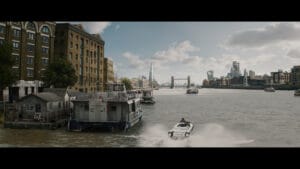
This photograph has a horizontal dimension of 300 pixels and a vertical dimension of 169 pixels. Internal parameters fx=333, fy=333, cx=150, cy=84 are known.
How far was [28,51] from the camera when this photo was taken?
77625 millimetres

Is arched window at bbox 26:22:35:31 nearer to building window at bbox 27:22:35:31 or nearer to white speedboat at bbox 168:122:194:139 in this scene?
building window at bbox 27:22:35:31

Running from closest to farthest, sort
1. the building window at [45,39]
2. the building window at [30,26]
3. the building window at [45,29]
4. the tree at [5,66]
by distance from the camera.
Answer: the tree at [5,66], the building window at [30,26], the building window at [45,29], the building window at [45,39]

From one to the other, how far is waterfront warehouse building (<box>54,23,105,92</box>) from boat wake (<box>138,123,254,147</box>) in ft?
151

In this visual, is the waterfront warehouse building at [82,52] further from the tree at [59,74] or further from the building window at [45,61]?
the tree at [59,74]

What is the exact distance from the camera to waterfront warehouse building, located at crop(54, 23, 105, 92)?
89938mm

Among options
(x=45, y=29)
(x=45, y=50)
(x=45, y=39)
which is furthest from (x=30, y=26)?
(x=45, y=50)

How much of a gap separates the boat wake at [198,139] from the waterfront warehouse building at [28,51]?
36113mm

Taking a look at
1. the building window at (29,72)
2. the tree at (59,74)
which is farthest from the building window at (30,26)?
the tree at (59,74)

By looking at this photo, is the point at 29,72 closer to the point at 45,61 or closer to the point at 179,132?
the point at 45,61

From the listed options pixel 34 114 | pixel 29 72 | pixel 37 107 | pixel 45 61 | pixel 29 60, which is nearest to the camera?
A: pixel 37 107

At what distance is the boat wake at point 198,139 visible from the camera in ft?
135

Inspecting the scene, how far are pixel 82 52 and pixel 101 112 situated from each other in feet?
186

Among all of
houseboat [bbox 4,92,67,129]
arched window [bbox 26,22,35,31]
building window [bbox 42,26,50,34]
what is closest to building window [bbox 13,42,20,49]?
arched window [bbox 26,22,35,31]
